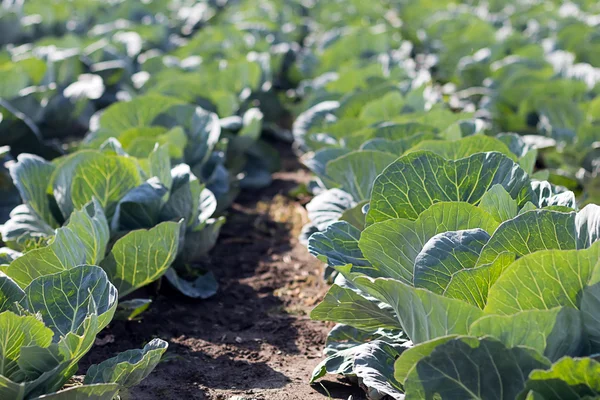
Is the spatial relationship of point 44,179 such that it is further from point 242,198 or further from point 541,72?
point 541,72

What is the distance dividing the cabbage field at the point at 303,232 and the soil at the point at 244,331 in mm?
13

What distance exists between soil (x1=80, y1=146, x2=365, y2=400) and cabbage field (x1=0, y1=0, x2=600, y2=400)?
1 centimetres

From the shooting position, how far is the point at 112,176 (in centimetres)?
355

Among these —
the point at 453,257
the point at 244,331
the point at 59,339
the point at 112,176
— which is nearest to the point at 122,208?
the point at 112,176

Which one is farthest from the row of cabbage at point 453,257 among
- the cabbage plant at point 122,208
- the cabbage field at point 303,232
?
the cabbage plant at point 122,208

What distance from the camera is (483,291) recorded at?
2.23 metres

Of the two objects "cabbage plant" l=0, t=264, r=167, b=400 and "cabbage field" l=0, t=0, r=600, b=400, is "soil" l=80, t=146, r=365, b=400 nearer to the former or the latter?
"cabbage field" l=0, t=0, r=600, b=400

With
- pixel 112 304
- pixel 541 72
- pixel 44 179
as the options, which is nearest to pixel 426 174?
pixel 112 304

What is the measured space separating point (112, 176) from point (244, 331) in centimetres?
94

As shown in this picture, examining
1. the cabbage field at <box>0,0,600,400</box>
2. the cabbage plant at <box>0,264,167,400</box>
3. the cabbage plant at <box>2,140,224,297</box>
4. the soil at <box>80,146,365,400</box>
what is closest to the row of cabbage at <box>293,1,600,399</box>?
the cabbage field at <box>0,0,600,400</box>

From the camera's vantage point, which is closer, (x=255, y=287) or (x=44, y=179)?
(x=44, y=179)

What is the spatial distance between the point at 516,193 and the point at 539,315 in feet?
2.84

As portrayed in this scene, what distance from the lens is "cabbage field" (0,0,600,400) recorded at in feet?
6.75

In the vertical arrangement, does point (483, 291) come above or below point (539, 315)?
below
